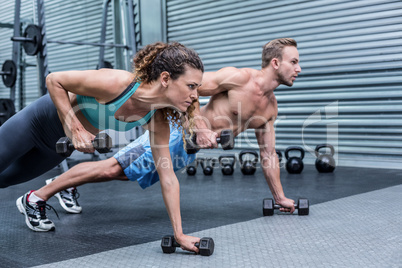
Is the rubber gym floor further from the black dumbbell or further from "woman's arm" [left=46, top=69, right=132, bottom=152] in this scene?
"woman's arm" [left=46, top=69, right=132, bottom=152]

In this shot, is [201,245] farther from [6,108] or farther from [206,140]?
[6,108]

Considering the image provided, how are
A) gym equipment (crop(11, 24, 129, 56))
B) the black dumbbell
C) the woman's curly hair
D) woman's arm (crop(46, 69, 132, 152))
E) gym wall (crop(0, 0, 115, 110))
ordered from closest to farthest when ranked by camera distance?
1. the woman's curly hair
2. woman's arm (crop(46, 69, 132, 152))
3. the black dumbbell
4. gym equipment (crop(11, 24, 129, 56))
5. gym wall (crop(0, 0, 115, 110))

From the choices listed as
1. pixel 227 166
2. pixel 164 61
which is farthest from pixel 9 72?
pixel 164 61

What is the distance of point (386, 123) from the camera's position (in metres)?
4.42

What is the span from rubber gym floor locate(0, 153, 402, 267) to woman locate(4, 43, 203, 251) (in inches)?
10.9

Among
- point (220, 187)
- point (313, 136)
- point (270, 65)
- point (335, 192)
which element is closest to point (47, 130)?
point (270, 65)

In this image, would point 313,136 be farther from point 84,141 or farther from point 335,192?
point 84,141

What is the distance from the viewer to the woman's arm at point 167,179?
69.3 inches

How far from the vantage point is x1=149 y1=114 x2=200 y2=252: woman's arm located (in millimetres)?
1760

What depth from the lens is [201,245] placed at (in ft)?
5.64

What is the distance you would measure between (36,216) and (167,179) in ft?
3.03

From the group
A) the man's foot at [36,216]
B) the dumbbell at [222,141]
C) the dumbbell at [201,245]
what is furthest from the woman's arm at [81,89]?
the man's foot at [36,216]

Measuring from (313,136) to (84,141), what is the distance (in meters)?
3.64

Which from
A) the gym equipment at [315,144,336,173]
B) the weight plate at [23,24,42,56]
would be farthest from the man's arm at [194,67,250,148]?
the weight plate at [23,24,42,56]
